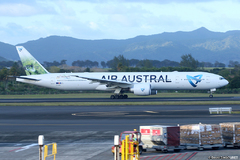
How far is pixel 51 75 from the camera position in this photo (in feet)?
196

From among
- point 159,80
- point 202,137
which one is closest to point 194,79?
point 159,80

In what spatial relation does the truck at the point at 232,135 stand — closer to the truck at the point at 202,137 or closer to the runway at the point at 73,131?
the truck at the point at 202,137

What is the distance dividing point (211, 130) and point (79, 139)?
8.45 metres

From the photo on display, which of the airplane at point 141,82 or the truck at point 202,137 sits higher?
the airplane at point 141,82

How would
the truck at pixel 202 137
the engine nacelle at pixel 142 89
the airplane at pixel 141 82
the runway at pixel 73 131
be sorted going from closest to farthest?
the runway at pixel 73 131, the truck at pixel 202 137, the engine nacelle at pixel 142 89, the airplane at pixel 141 82

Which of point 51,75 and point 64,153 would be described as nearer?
point 64,153

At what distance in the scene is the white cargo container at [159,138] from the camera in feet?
54.7

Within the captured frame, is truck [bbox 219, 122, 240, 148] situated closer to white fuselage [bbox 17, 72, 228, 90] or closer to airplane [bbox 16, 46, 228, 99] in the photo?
airplane [bbox 16, 46, 228, 99]

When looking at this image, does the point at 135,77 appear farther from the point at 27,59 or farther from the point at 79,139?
the point at 79,139

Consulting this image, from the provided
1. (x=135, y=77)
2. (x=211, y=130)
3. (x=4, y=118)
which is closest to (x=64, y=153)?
(x=211, y=130)

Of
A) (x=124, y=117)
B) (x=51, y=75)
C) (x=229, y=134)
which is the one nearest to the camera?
(x=229, y=134)

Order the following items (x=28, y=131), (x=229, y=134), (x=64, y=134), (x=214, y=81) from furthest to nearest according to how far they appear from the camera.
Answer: (x=214, y=81)
(x=28, y=131)
(x=64, y=134)
(x=229, y=134)

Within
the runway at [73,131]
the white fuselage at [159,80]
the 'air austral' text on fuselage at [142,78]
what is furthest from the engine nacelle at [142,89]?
the runway at [73,131]

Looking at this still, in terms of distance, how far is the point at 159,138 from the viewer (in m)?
16.7
